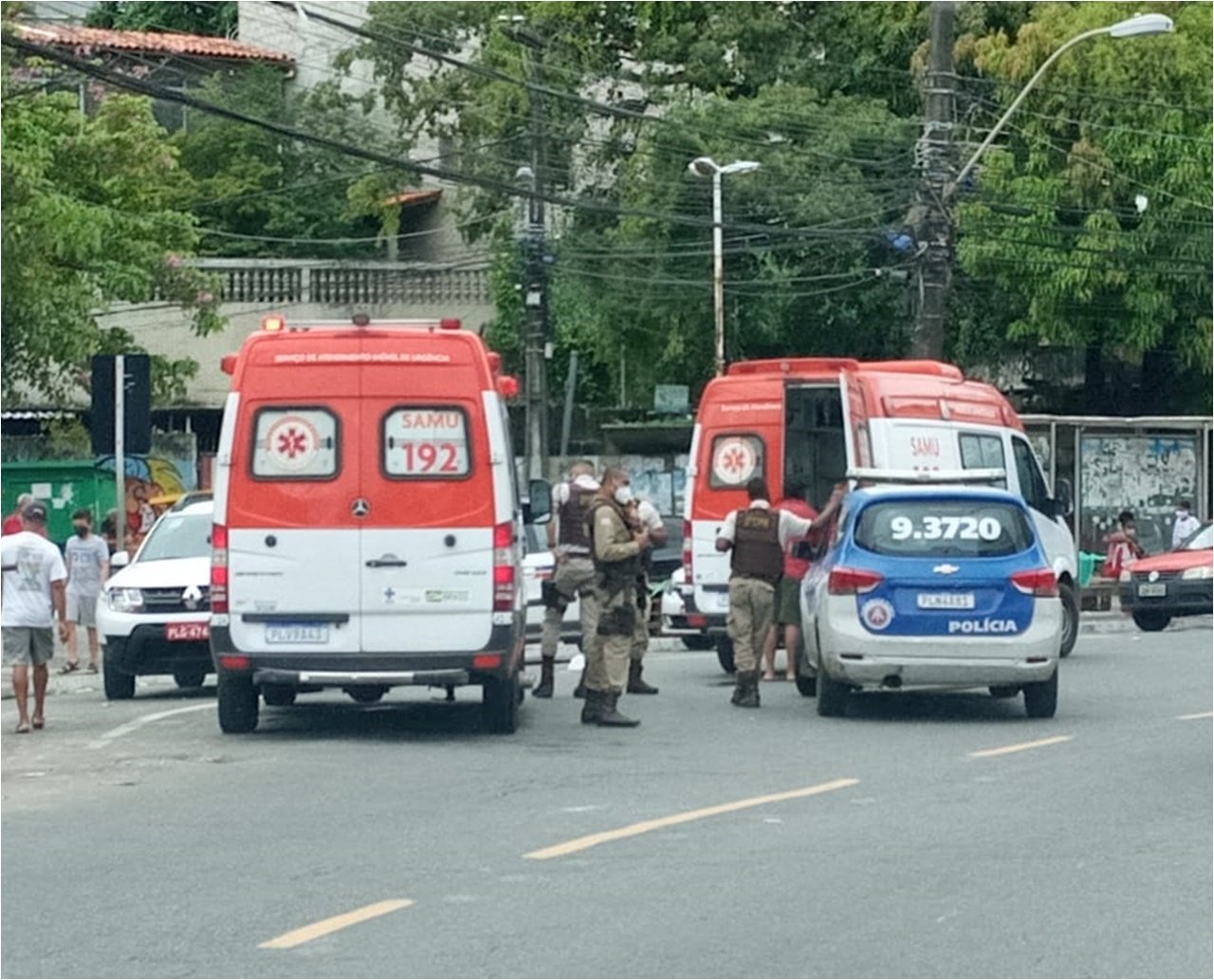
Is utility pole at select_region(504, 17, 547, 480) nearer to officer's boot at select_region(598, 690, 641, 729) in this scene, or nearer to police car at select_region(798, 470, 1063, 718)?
police car at select_region(798, 470, 1063, 718)

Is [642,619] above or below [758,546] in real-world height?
below

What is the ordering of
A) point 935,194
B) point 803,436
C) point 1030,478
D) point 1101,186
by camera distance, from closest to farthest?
point 803,436 → point 1030,478 → point 935,194 → point 1101,186

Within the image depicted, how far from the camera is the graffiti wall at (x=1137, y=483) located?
4075 cm

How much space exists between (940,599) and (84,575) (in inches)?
404

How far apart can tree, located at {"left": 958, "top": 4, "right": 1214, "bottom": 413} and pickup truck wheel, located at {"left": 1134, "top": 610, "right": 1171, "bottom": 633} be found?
536 inches

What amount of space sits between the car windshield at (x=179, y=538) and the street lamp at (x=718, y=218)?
2139cm

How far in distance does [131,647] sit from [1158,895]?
12.9m

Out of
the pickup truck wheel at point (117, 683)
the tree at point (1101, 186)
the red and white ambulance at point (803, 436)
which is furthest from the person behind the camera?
the tree at point (1101, 186)

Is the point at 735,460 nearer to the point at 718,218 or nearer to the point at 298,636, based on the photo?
the point at 298,636

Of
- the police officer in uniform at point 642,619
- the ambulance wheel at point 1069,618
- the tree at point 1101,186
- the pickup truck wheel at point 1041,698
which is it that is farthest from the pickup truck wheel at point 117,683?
the tree at point 1101,186

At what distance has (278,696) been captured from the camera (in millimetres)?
20781

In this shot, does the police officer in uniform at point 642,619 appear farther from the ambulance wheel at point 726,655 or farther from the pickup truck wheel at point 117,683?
the pickup truck wheel at point 117,683

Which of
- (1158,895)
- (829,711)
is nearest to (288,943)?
(1158,895)

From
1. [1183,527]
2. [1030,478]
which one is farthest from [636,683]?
[1183,527]
